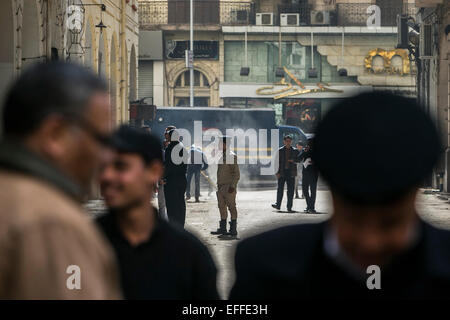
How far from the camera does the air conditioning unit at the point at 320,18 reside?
4928 cm

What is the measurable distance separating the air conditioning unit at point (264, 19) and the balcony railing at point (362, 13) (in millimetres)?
3620

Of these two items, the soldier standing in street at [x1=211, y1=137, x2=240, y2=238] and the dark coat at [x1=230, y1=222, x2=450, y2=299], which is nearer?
the dark coat at [x1=230, y1=222, x2=450, y2=299]

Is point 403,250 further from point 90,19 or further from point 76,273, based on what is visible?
point 90,19

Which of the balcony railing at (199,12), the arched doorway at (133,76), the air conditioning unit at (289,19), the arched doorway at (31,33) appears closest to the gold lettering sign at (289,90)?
the air conditioning unit at (289,19)

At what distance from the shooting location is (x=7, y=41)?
15938 millimetres

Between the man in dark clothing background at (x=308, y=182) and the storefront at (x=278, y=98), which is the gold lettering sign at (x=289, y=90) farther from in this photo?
the man in dark clothing background at (x=308, y=182)

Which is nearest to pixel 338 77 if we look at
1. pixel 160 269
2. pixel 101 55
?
pixel 101 55

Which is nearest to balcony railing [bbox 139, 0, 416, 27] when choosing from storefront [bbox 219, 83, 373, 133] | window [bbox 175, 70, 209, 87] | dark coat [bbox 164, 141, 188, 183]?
window [bbox 175, 70, 209, 87]

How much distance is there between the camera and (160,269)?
361 cm

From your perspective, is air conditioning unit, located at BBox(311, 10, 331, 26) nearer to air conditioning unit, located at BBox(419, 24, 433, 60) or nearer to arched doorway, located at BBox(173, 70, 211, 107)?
arched doorway, located at BBox(173, 70, 211, 107)

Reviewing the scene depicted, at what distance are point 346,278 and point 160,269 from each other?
1.76 metres

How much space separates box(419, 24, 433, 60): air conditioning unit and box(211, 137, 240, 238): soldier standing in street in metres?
14.4

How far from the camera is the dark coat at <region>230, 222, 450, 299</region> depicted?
1917 millimetres

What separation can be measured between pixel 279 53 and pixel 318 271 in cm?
4745
